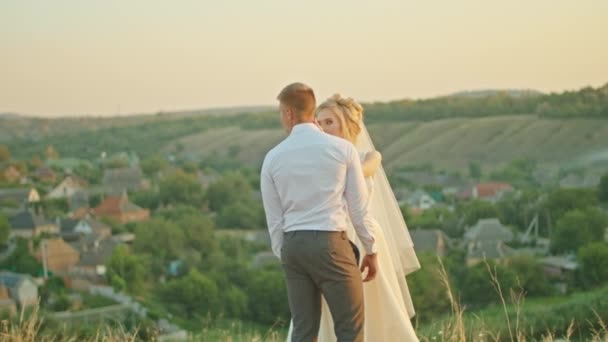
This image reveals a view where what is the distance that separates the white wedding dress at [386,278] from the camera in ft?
11.9

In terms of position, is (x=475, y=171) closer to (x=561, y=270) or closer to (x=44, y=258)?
(x=44, y=258)

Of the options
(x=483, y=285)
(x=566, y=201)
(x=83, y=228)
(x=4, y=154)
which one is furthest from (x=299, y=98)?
(x=4, y=154)

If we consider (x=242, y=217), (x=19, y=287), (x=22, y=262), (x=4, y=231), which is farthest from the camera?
(x=242, y=217)

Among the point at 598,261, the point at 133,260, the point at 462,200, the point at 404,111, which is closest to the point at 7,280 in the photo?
the point at 133,260

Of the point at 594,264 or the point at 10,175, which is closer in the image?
the point at 594,264

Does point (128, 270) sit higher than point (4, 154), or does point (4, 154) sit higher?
point (4, 154)

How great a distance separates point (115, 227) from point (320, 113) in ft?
147

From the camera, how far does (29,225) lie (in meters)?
46.9

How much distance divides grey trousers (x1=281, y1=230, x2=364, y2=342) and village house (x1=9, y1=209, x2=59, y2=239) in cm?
4265

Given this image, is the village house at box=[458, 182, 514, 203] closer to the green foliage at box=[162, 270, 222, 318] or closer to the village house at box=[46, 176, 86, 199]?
the green foliage at box=[162, 270, 222, 318]

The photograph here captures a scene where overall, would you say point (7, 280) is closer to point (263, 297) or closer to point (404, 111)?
point (263, 297)

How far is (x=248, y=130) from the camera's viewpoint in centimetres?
9400

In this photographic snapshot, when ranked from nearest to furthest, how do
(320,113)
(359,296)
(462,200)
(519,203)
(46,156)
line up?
1. (359,296)
2. (320,113)
3. (519,203)
4. (462,200)
5. (46,156)

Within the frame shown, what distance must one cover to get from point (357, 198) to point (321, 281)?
313 mm
